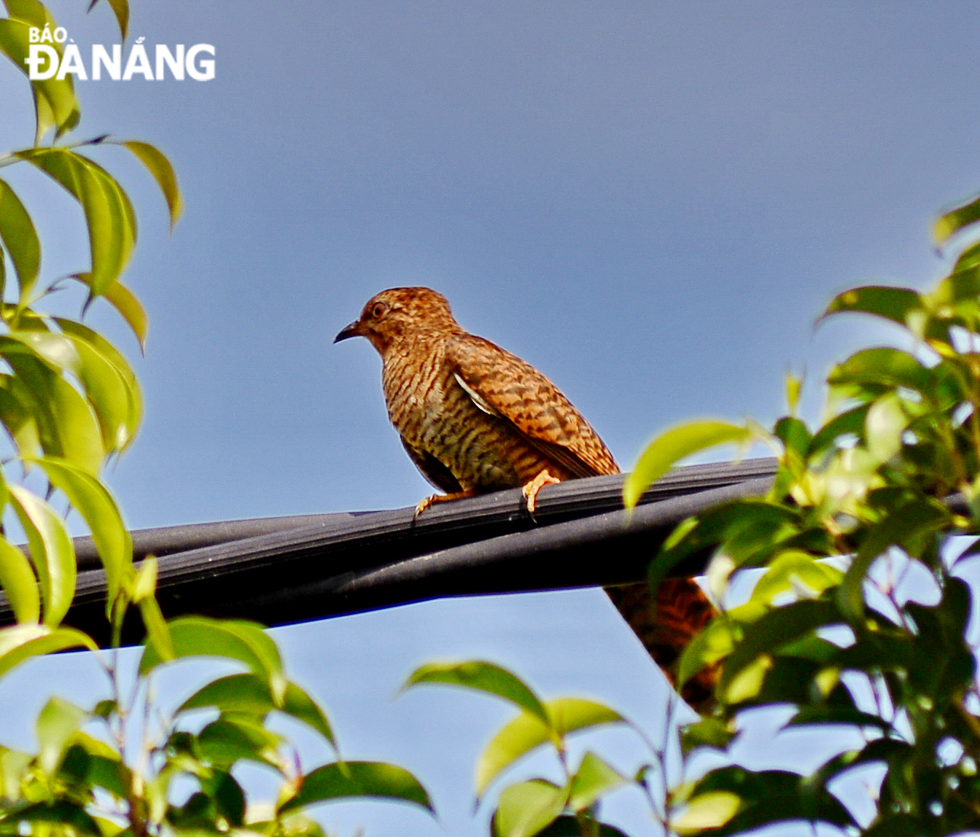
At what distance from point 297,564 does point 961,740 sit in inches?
48.9

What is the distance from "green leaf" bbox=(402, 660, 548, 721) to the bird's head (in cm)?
383

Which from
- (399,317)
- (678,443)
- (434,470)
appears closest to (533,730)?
(678,443)

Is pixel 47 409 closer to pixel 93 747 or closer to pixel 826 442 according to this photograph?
pixel 93 747

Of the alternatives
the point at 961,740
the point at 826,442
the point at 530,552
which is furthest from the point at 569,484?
the point at 961,740

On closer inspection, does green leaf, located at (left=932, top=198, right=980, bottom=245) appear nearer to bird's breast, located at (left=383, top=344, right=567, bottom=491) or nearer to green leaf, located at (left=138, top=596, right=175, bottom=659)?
green leaf, located at (left=138, top=596, right=175, bottom=659)

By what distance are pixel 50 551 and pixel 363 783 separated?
0.51m

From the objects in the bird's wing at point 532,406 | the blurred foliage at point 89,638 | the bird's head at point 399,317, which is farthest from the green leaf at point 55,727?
the bird's head at point 399,317

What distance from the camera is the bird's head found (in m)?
5.15

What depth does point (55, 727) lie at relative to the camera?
1.26 meters

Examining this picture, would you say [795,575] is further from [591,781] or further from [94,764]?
[94,764]

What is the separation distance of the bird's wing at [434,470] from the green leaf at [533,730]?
3264 mm

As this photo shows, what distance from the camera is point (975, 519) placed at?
3.76 ft

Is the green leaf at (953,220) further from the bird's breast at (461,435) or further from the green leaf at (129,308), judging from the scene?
the bird's breast at (461,435)

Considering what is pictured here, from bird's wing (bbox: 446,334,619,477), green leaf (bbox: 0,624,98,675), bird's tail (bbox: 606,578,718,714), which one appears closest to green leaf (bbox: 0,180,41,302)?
green leaf (bbox: 0,624,98,675)
